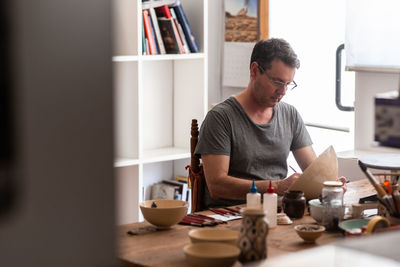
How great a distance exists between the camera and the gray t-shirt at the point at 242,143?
9.29 feet

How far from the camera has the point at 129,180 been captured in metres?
3.95

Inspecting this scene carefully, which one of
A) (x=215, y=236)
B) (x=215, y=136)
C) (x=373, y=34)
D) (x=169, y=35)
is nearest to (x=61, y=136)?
(x=215, y=236)

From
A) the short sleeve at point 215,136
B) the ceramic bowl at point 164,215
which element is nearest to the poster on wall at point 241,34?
the short sleeve at point 215,136

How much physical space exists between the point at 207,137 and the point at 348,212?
0.74 meters

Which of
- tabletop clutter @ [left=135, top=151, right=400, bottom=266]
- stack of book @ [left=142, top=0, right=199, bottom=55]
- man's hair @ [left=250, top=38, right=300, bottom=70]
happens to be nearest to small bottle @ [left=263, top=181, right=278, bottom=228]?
tabletop clutter @ [left=135, top=151, right=400, bottom=266]

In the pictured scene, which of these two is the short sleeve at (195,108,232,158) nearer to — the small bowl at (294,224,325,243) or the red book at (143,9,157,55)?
the small bowl at (294,224,325,243)

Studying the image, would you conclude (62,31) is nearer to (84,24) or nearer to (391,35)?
(84,24)

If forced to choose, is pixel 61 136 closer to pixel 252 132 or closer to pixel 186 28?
pixel 252 132

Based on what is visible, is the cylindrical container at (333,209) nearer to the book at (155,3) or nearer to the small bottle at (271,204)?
the small bottle at (271,204)

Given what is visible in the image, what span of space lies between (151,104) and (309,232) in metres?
2.47

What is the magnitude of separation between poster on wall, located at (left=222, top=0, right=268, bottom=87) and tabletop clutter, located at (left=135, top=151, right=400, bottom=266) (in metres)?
1.71

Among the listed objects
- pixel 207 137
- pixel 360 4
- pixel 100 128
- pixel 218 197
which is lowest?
pixel 218 197

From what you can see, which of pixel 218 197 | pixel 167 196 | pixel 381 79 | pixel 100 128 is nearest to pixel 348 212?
pixel 218 197

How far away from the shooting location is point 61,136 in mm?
888
